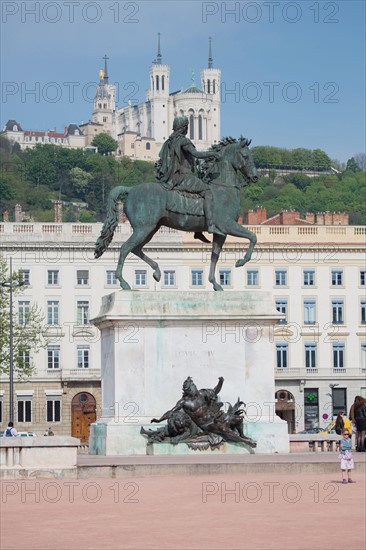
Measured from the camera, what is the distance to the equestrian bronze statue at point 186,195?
99.5 feet

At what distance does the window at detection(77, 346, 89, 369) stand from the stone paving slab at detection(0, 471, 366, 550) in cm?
6210

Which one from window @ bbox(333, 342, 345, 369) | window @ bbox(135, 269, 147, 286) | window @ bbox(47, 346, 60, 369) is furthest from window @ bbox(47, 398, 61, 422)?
window @ bbox(333, 342, 345, 369)

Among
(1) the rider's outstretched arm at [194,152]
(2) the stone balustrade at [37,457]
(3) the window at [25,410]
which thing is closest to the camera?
(2) the stone balustrade at [37,457]

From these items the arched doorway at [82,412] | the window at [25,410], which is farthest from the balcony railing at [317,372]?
the window at [25,410]

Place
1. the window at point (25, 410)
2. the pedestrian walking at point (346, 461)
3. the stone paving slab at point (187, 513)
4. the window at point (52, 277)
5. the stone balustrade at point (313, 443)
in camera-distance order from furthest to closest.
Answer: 1. the window at point (52, 277)
2. the window at point (25, 410)
3. the stone balustrade at point (313, 443)
4. the pedestrian walking at point (346, 461)
5. the stone paving slab at point (187, 513)

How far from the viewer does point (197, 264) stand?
8894 cm

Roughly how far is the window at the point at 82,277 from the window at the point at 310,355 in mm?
13024

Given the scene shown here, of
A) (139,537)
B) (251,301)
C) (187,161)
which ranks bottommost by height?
(139,537)

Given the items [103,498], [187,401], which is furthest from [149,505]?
[187,401]

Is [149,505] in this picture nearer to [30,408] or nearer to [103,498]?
[103,498]

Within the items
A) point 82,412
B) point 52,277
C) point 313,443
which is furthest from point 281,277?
point 313,443

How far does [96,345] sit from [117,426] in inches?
2312

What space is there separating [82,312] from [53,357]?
3.05 meters

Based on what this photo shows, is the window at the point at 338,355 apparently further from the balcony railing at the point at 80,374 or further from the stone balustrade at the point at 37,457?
the stone balustrade at the point at 37,457
